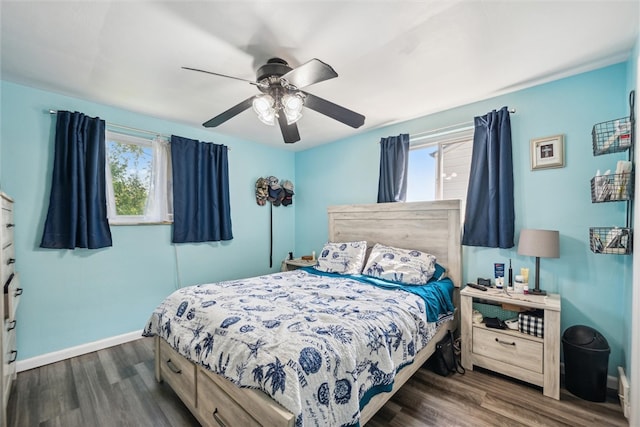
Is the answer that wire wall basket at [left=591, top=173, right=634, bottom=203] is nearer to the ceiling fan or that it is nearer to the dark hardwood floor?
the dark hardwood floor

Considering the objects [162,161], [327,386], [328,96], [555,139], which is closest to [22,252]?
[162,161]

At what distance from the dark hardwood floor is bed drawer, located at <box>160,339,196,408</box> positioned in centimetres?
13

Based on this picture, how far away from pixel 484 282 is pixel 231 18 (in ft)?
9.38

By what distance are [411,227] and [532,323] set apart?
1316 mm

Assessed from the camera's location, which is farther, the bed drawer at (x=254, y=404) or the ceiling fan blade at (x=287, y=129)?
the ceiling fan blade at (x=287, y=129)

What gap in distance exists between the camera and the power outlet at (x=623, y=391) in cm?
172

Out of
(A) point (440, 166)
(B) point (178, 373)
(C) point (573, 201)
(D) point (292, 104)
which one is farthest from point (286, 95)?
(C) point (573, 201)

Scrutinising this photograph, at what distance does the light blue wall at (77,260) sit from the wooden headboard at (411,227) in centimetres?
167

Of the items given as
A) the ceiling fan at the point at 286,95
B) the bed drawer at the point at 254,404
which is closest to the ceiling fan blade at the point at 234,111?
the ceiling fan at the point at 286,95

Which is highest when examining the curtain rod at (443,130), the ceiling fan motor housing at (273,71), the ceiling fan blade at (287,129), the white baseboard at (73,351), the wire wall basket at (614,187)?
the ceiling fan motor housing at (273,71)

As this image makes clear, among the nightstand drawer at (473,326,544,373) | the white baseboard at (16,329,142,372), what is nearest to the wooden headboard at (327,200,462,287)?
the nightstand drawer at (473,326,544,373)

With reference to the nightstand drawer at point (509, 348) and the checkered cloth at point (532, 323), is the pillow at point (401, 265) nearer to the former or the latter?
the nightstand drawer at point (509, 348)

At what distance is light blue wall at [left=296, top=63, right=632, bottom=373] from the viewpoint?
2.01 m

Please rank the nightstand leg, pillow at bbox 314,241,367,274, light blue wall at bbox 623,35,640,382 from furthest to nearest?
pillow at bbox 314,241,367,274
the nightstand leg
light blue wall at bbox 623,35,640,382
